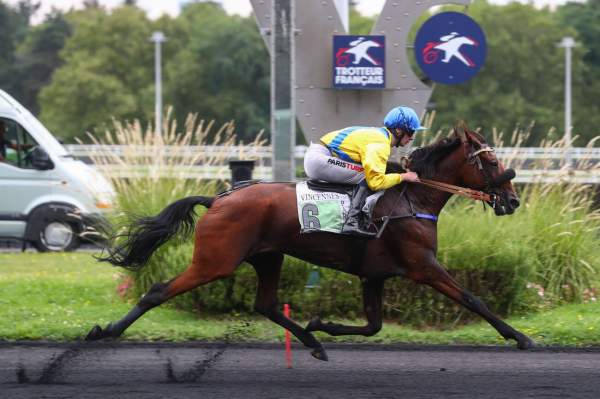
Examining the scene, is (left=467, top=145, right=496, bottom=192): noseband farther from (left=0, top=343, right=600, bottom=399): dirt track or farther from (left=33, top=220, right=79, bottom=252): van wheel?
(left=33, top=220, right=79, bottom=252): van wheel

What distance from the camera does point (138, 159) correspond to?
41.0 feet

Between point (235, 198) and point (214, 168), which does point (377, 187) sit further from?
point (214, 168)

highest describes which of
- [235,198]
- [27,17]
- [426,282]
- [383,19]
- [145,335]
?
[27,17]

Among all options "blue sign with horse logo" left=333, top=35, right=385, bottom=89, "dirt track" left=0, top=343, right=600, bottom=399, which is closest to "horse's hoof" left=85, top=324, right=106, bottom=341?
"dirt track" left=0, top=343, right=600, bottom=399

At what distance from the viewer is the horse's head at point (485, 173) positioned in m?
8.59

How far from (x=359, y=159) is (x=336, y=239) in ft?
2.14

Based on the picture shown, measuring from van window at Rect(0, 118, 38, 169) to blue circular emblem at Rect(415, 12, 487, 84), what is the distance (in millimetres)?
8202

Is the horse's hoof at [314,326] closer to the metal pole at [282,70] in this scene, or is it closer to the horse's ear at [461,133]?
the horse's ear at [461,133]

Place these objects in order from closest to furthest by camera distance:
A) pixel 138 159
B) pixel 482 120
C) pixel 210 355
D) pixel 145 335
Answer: pixel 210 355 < pixel 145 335 < pixel 138 159 < pixel 482 120

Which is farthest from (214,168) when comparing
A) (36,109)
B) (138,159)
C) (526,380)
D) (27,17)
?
(27,17)

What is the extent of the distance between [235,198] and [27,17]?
92242 mm

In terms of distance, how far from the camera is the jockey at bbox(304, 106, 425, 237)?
830 cm

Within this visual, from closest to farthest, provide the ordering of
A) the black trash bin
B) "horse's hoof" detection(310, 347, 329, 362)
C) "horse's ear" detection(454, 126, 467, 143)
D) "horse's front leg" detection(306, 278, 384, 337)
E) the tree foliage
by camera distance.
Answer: "horse's hoof" detection(310, 347, 329, 362) → "horse's front leg" detection(306, 278, 384, 337) → "horse's ear" detection(454, 126, 467, 143) → the black trash bin → the tree foliage

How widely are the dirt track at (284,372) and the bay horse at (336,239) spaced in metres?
0.34
